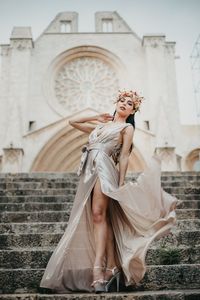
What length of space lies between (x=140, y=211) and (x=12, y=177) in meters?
4.54

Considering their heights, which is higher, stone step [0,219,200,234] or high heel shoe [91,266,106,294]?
stone step [0,219,200,234]

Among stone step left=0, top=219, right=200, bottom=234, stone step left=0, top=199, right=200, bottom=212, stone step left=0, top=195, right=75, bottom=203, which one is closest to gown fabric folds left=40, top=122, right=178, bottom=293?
stone step left=0, top=219, right=200, bottom=234

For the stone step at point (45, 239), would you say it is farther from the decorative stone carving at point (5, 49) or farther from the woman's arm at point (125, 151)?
the decorative stone carving at point (5, 49)

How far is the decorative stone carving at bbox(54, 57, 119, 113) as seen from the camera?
17422 millimetres

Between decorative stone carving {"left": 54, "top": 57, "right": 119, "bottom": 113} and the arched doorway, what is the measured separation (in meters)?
2.53

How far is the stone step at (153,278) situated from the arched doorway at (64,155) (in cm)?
1089

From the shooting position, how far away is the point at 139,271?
105 inches

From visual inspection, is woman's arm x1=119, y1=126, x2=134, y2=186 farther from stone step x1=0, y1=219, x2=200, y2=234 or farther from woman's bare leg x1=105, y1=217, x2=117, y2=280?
stone step x1=0, y1=219, x2=200, y2=234

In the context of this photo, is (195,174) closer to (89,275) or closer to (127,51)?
(89,275)

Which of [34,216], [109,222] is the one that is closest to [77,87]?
[34,216]

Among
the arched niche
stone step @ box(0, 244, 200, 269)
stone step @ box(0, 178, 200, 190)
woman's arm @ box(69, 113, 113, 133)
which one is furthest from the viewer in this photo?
the arched niche

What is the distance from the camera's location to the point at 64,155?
1527cm

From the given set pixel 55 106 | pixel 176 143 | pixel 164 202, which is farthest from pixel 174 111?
pixel 164 202

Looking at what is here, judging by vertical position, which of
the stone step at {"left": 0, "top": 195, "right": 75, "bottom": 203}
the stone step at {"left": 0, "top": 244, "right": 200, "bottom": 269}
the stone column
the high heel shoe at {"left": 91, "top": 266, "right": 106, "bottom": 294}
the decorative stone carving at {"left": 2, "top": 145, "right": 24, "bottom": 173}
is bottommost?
the high heel shoe at {"left": 91, "top": 266, "right": 106, "bottom": 294}
